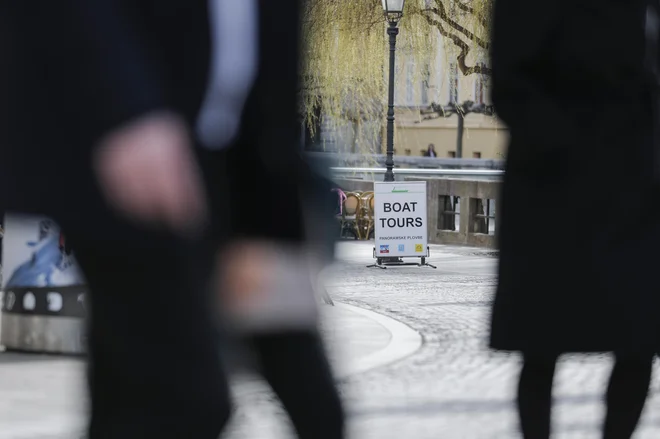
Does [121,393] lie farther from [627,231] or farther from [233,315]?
[627,231]

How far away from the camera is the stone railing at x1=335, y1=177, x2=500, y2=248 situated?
18.8 meters

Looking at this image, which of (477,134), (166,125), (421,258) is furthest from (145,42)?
(477,134)

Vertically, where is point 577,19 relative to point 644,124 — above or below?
above

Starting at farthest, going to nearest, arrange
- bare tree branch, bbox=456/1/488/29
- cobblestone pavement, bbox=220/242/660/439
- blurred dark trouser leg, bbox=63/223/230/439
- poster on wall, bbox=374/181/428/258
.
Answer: bare tree branch, bbox=456/1/488/29
poster on wall, bbox=374/181/428/258
cobblestone pavement, bbox=220/242/660/439
blurred dark trouser leg, bbox=63/223/230/439

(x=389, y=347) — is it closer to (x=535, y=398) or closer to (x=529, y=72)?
(x=535, y=398)

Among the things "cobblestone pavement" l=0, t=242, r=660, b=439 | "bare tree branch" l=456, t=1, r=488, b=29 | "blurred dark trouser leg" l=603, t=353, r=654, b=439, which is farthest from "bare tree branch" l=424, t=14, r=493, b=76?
"blurred dark trouser leg" l=603, t=353, r=654, b=439

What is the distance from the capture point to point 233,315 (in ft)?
6.36

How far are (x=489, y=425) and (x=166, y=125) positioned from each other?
3.46 metres

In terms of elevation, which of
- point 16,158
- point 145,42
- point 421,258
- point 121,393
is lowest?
point 421,258

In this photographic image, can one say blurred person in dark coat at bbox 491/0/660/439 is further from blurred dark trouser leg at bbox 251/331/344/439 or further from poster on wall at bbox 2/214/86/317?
poster on wall at bbox 2/214/86/317

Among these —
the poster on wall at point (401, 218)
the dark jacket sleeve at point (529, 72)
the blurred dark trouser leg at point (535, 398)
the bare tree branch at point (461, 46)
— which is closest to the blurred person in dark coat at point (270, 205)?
the dark jacket sleeve at point (529, 72)

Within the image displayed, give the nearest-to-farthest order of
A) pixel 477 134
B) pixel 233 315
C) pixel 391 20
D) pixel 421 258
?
pixel 233 315
pixel 421 258
pixel 391 20
pixel 477 134

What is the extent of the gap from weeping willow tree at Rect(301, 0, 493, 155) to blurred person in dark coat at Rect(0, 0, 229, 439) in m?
17.9

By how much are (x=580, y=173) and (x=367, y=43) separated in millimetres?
18845
